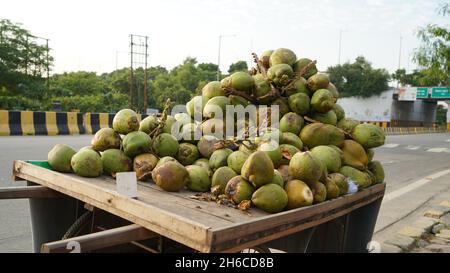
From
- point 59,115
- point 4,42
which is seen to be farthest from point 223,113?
point 4,42

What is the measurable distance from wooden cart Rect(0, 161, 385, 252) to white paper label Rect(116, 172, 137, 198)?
0.11ft

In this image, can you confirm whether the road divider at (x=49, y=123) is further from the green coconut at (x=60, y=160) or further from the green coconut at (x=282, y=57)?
the green coconut at (x=60, y=160)

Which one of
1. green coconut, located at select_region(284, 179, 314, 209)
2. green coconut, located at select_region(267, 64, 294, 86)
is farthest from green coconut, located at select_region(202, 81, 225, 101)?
green coconut, located at select_region(284, 179, 314, 209)

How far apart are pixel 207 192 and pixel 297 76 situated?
1074mm

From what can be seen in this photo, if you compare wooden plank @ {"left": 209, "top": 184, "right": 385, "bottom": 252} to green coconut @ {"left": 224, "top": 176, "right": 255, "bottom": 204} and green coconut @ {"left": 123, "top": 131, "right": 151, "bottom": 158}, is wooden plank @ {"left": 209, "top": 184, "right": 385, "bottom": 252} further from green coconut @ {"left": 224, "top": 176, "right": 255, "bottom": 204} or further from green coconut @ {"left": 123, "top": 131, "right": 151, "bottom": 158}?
green coconut @ {"left": 123, "top": 131, "right": 151, "bottom": 158}

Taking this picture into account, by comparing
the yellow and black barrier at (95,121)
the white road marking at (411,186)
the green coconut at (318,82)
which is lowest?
the white road marking at (411,186)

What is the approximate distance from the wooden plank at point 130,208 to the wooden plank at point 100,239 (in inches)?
1.8

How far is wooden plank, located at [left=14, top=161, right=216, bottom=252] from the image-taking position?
56.2 inches

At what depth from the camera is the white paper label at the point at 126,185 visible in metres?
1.80

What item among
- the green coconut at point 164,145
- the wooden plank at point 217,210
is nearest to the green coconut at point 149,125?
the green coconut at point 164,145

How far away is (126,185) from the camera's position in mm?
1816

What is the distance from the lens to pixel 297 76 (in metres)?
2.77

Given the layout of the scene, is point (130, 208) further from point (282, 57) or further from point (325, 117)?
point (282, 57)

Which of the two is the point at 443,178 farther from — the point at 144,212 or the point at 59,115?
the point at 59,115
